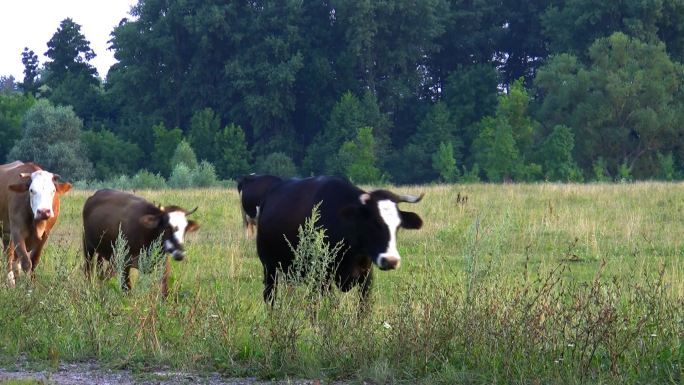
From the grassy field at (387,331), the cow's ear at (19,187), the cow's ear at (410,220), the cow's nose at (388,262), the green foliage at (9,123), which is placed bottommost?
the grassy field at (387,331)

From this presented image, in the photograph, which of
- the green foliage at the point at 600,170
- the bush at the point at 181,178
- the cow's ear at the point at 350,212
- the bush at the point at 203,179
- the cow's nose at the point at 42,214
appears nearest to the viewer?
the cow's ear at the point at 350,212

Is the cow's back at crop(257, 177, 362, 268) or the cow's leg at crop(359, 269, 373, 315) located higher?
the cow's back at crop(257, 177, 362, 268)

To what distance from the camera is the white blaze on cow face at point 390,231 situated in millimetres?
11719

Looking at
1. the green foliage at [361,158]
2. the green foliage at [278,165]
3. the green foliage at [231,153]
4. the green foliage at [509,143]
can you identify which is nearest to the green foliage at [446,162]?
the green foliage at [509,143]

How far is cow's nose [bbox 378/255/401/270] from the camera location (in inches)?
460

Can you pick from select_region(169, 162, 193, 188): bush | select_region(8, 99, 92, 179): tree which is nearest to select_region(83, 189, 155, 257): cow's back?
select_region(169, 162, 193, 188): bush

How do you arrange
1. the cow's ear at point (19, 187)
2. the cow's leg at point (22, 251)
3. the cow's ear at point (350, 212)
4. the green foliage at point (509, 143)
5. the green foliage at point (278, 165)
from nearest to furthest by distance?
the cow's ear at point (350, 212) → the cow's leg at point (22, 251) → the cow's ear at point (19, 187) → the green foliage at point (509, 143) → the green foliage at point (278, 165)

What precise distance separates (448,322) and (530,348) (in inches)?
28.3

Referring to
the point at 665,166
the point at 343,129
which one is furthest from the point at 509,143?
the point at 343,129

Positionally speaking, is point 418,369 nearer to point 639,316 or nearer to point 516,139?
point 639,316

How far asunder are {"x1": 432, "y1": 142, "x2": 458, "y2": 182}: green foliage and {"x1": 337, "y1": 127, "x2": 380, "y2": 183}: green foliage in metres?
3.35

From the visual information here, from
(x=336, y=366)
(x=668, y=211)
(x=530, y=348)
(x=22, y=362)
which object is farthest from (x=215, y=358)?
(x=668, y=211)

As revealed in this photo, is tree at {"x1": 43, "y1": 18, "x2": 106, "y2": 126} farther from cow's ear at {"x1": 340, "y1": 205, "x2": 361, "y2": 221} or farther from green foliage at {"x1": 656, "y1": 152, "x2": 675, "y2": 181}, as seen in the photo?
cow's ear at {"x1": 340, "y1": 205, "x2": 361, "y2": 221}

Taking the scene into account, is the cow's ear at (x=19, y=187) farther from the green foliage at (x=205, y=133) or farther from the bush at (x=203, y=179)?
the green foliage at (x=205, y=133)
